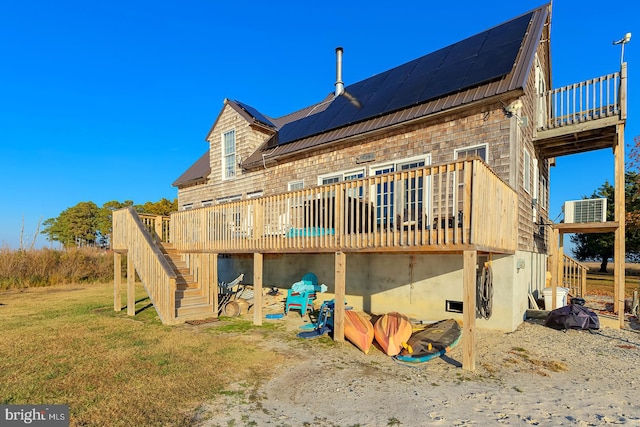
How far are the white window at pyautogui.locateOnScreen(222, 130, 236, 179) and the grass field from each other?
748 centimetres

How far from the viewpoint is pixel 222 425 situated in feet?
11.6

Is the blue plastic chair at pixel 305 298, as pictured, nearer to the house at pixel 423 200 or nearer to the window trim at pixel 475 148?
the house at pixel 423 200

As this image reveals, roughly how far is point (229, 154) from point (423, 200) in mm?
11639

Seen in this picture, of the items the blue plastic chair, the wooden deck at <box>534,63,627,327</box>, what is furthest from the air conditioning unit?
the blue plastic chair

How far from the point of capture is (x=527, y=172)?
8.73 meters

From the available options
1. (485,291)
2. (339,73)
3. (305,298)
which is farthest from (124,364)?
(339,73)

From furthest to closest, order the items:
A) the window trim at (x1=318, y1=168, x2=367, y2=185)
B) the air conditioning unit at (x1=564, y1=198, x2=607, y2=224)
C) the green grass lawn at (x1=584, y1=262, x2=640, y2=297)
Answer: the green grass lawn at (x1=584, y1=262, x2=640, y2=297)
the window trim at (x1=318, y1=168, x2=367, y2=185)
the air conditioning unit at (x1=564, y1=198, x2=607, y2=224)

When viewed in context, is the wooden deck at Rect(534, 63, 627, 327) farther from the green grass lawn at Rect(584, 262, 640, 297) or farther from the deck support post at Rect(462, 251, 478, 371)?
the green grass lawn at Rect(584, 262, 640, 297)

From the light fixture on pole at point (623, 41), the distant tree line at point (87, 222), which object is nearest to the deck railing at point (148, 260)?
the light fixture on pole at point (623, 41)

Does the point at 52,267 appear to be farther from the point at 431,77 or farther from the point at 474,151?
the point at 474,151

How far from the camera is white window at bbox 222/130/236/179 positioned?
15.1 m

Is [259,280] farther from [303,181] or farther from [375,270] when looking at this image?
[303,181]

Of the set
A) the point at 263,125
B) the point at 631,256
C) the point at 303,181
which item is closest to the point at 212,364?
the point at 303,181

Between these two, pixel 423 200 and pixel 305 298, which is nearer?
pixel 423 200
